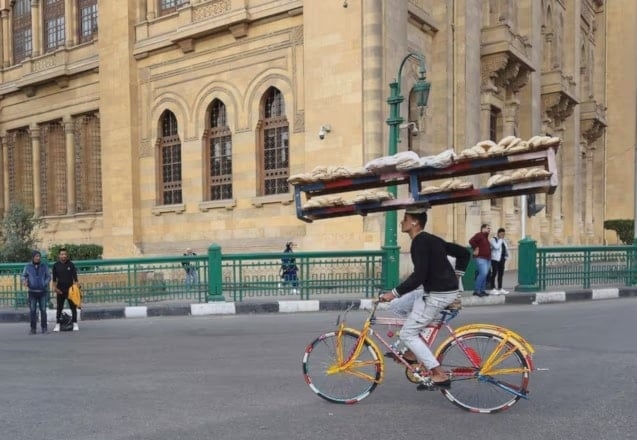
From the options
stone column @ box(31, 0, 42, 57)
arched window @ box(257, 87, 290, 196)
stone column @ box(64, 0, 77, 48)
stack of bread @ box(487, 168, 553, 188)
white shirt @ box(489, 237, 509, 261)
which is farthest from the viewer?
stone column @ box(31, 0, 42, 57)

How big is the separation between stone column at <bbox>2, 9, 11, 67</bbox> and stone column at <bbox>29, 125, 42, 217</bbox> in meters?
4.73

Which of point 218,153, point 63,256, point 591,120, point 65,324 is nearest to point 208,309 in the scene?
point 65,324

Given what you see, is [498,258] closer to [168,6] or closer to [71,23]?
[168,6]

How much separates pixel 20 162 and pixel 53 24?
7348 mm

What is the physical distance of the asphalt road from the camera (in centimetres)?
414

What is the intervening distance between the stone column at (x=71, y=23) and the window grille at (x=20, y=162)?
19.9 ft

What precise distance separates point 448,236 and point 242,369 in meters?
13.5

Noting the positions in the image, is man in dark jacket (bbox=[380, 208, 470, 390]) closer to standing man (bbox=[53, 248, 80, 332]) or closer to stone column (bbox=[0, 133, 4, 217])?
standing man (bbox=[53, 248, 80, 332])

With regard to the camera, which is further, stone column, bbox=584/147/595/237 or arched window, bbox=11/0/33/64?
stone column, bbox=584/147/595/237

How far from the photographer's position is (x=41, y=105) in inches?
1012

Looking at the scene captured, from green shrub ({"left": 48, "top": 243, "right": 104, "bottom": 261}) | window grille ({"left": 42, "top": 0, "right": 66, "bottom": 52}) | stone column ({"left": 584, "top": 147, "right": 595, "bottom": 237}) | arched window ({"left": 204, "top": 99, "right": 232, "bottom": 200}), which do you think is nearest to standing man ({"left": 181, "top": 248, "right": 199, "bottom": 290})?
arched window ({"left": 204, "top": 99, "right": 232, "bottom": 200})

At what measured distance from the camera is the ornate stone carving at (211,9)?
18156mm

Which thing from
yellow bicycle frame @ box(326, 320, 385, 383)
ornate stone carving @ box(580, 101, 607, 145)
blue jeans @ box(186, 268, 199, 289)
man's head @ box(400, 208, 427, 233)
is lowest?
blue jeans @ box(186, 268, 199, 289)

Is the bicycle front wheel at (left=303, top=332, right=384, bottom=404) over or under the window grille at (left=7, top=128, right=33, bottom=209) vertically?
under
